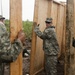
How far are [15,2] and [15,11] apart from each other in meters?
0.12

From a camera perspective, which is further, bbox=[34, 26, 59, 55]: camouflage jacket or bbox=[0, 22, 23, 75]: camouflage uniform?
bbox=[34, 26, 59, 55]: camouflage jacket

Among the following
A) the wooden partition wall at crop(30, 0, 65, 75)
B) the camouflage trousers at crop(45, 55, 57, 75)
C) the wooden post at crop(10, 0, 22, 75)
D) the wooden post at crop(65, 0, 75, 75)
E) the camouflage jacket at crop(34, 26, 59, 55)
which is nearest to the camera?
the wooden post at crop(10, 0, 22, 75)

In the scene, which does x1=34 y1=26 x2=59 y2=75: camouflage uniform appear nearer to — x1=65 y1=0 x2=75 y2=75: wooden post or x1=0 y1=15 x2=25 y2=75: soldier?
x1=65 y1=0 x2=75 y2=75: wooden post

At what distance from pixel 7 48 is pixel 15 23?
1.44 ft

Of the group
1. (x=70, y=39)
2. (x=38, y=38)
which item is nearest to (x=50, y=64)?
(x=38, y=38)

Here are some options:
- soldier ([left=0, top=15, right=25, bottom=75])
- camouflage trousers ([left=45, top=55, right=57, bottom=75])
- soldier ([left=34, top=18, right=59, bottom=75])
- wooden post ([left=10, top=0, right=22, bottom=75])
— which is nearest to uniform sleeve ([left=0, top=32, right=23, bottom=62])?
soldier ([left=0, top=15, right=25, bottom=75])

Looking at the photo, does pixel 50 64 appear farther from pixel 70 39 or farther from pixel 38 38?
pixel 70 39

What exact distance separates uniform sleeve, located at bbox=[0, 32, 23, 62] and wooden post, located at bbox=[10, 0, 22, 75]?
0.18 metres

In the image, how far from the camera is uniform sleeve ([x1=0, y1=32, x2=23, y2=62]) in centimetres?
334

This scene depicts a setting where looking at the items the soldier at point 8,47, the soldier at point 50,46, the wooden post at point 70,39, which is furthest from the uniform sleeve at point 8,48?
the soldier at point 50,46

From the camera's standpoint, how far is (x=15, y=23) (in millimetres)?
3631

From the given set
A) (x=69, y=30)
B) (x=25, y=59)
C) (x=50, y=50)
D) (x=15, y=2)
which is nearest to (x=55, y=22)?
(x=25, y=59)

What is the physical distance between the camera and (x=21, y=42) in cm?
356

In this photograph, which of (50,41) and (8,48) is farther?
(50,41)
